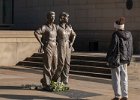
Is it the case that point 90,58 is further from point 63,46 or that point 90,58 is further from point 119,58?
point 119,58

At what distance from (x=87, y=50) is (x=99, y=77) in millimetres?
8124

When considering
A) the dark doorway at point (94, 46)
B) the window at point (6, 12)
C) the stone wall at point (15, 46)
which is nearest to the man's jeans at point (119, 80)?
the stone wall at point (15, 46)

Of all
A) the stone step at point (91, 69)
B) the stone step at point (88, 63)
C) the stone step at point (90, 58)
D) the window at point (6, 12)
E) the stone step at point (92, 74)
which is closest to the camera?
the stone step at point (92, 74)

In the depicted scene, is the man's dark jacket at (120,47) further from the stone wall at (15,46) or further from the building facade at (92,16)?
the building facade at (92,16)

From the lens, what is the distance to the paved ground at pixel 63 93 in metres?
12.6

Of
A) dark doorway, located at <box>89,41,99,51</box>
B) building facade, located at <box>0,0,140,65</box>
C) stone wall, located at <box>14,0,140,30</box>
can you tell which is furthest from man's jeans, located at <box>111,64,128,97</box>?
dark doorway, located at <box>89,41,99,51</box>

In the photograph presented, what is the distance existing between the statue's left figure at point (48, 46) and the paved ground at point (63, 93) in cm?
55

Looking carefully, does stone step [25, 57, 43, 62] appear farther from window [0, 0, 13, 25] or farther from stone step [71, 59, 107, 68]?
window [0, 0, 13, 25]

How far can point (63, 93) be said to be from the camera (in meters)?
13.3

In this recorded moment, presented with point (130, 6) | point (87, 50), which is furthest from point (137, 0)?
point (87, 50)

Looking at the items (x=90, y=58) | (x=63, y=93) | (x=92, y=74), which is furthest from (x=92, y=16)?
(x=63, y=93)

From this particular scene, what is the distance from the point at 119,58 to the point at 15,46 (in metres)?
12.2

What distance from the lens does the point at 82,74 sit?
736 inches

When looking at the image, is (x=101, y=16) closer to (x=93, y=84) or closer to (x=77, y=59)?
(x=77, y=59)
